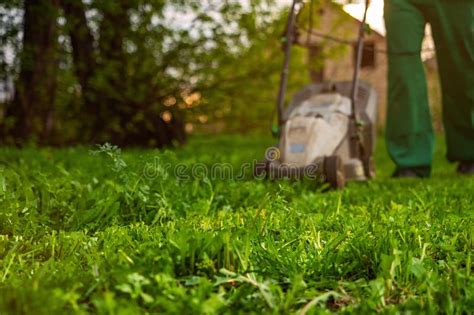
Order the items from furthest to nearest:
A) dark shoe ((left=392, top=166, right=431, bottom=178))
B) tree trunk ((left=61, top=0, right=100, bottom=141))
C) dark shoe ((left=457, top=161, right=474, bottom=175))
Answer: tree trunk ((left=61, top=0, right=100, bottom=141)), dark shoe ((left=457, top=161, right=474, bottom=175)), dark shoe ((left=392, top=166, right=431, bottom=178))

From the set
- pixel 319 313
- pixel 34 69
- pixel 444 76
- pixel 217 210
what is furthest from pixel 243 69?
pixel 319 313

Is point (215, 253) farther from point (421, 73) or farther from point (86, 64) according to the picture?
point (86, 64)

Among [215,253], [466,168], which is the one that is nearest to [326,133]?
[466,168]

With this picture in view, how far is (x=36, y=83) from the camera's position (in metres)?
7.14

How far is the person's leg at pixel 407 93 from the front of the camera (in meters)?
4.43

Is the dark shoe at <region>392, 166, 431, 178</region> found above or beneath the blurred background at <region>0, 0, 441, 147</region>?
beneath

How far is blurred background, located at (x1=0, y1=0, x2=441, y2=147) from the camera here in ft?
22.8

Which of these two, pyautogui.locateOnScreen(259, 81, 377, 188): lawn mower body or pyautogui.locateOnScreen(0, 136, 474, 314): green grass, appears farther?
pyautogui.locateOnScreen(259, 81, 377, 188): lawn mower body

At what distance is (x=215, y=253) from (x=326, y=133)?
2.46m

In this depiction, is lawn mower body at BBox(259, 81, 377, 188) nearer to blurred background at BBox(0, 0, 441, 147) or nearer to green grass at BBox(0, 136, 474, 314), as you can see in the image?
green grass at BBox(0, 136, 474, 314)

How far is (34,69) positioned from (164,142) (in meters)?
2.02

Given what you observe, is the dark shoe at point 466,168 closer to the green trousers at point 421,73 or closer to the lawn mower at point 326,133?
the green trousers at point 421,73

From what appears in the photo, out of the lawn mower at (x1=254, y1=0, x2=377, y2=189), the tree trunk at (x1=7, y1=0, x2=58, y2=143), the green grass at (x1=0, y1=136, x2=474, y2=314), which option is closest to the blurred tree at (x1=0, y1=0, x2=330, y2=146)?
the tree trunk at (x1=7, y1=0, x2=58, y2=143)

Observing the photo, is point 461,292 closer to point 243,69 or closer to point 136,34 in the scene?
point 136,34
